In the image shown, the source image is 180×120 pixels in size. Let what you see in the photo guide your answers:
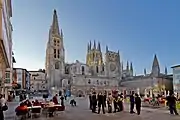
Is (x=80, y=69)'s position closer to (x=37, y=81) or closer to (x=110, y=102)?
(x=37, y=81)

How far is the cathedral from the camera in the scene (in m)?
113

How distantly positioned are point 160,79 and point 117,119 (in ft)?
329

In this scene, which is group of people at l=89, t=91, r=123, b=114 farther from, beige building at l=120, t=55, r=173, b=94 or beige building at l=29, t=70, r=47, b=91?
beige building at l=29, t=70, r=47, b=91

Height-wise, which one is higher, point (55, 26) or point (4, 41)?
point (55, 26)

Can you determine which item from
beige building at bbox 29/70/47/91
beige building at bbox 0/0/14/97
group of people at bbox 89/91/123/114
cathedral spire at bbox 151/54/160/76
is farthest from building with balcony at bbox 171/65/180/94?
beige building at bbox 29/70/47/91

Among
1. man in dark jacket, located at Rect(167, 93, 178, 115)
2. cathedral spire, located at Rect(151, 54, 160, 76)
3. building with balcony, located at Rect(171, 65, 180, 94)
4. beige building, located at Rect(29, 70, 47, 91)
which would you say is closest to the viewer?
man in dark jacket, located at Rect(167, 93, 178, 115)

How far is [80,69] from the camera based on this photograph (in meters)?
128

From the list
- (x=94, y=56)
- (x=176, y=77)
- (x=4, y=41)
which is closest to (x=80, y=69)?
(x=94, y=56)

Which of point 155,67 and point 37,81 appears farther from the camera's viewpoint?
point 37,81

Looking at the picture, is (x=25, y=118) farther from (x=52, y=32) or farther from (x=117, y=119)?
(x=52, y=32)

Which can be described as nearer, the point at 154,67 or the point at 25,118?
the point at 25,118

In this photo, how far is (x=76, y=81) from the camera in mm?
117938

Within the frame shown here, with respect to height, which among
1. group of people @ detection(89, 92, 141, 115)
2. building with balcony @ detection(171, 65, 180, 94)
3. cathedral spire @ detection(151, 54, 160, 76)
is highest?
cathedral spire @ detection(151, 54, 160, 76)

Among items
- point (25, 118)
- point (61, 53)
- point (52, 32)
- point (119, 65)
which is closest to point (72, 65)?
point (61, 53)
